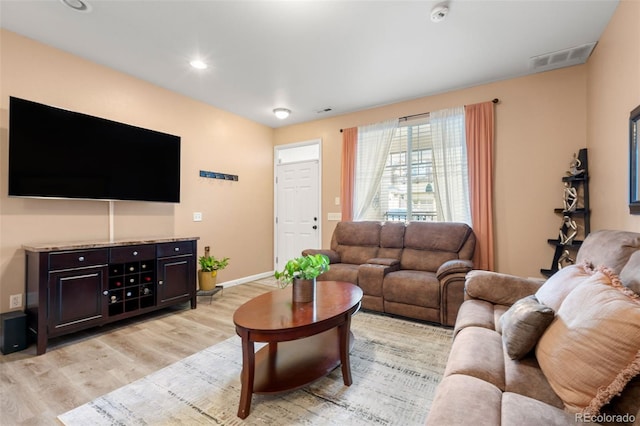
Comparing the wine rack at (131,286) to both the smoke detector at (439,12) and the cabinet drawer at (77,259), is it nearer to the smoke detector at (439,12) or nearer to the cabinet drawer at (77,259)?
the cabinet drawer at (77,259)

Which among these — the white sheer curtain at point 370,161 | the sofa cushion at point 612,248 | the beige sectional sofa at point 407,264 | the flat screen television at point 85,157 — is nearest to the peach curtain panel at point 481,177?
the beige sectional sofa at point 407,264

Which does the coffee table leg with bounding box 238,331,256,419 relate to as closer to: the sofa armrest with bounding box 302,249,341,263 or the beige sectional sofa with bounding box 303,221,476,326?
the beige sectional sofa with bounding box 303,221,476,326

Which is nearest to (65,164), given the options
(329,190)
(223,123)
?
(223,123)

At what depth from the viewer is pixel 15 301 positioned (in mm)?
2588

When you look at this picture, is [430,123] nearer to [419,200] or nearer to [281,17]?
[419,200]

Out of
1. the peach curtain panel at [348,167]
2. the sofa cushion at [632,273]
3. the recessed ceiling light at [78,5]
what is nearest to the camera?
the sofa cushion at [632,273]

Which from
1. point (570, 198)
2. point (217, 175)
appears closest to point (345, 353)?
point (570, 198)

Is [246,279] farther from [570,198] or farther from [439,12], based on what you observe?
[570,198]

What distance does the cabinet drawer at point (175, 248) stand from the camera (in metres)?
3.16

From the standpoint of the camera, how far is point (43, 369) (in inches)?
83.3

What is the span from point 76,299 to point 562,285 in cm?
362

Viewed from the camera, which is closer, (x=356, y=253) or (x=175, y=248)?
(x=175, y=248)

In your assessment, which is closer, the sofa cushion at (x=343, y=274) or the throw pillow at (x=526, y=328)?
the throw pillow at (x=526, y=328)

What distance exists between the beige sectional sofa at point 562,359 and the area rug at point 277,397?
58cm
